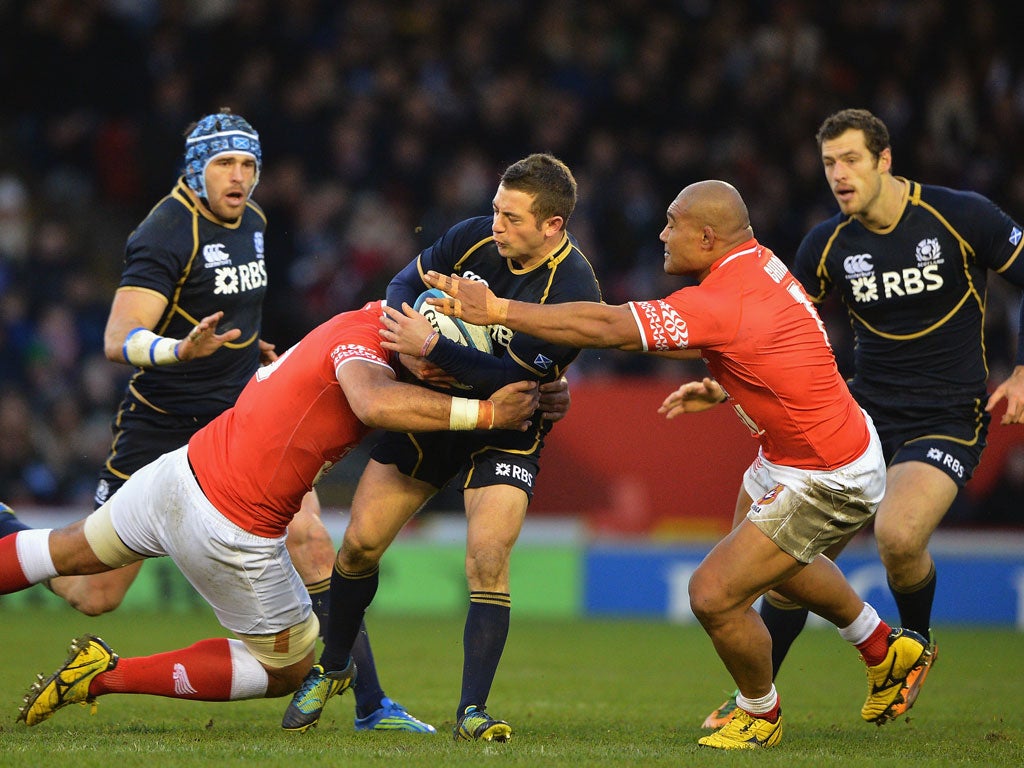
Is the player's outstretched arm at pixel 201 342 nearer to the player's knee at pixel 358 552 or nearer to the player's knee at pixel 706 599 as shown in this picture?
the player's knee at pixel 358 552

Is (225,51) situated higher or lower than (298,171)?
higher

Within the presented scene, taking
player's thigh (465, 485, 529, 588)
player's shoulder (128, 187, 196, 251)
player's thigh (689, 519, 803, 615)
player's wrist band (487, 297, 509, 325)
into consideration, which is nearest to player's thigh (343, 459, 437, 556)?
player's thigh (465, 485, 529, 588)

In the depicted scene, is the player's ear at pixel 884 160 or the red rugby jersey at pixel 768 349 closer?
the red rugby jersey at pixel 768 349

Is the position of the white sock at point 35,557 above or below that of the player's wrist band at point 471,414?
below

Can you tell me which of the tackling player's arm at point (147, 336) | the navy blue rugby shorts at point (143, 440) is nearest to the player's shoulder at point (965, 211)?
the tackling player's arm at point (147, 336)

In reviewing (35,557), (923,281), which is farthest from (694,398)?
(35,557)

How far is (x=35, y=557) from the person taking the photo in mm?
5887

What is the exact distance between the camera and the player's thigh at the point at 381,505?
6367mm

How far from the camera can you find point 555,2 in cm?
1842

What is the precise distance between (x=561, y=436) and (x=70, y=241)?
6.47 m

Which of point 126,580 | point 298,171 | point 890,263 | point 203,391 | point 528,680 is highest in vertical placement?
point 298,171

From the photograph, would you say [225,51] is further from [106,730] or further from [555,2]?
[106,730]

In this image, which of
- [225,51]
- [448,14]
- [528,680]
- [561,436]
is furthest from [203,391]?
[448,14]

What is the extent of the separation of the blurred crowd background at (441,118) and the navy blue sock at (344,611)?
8282 mm
